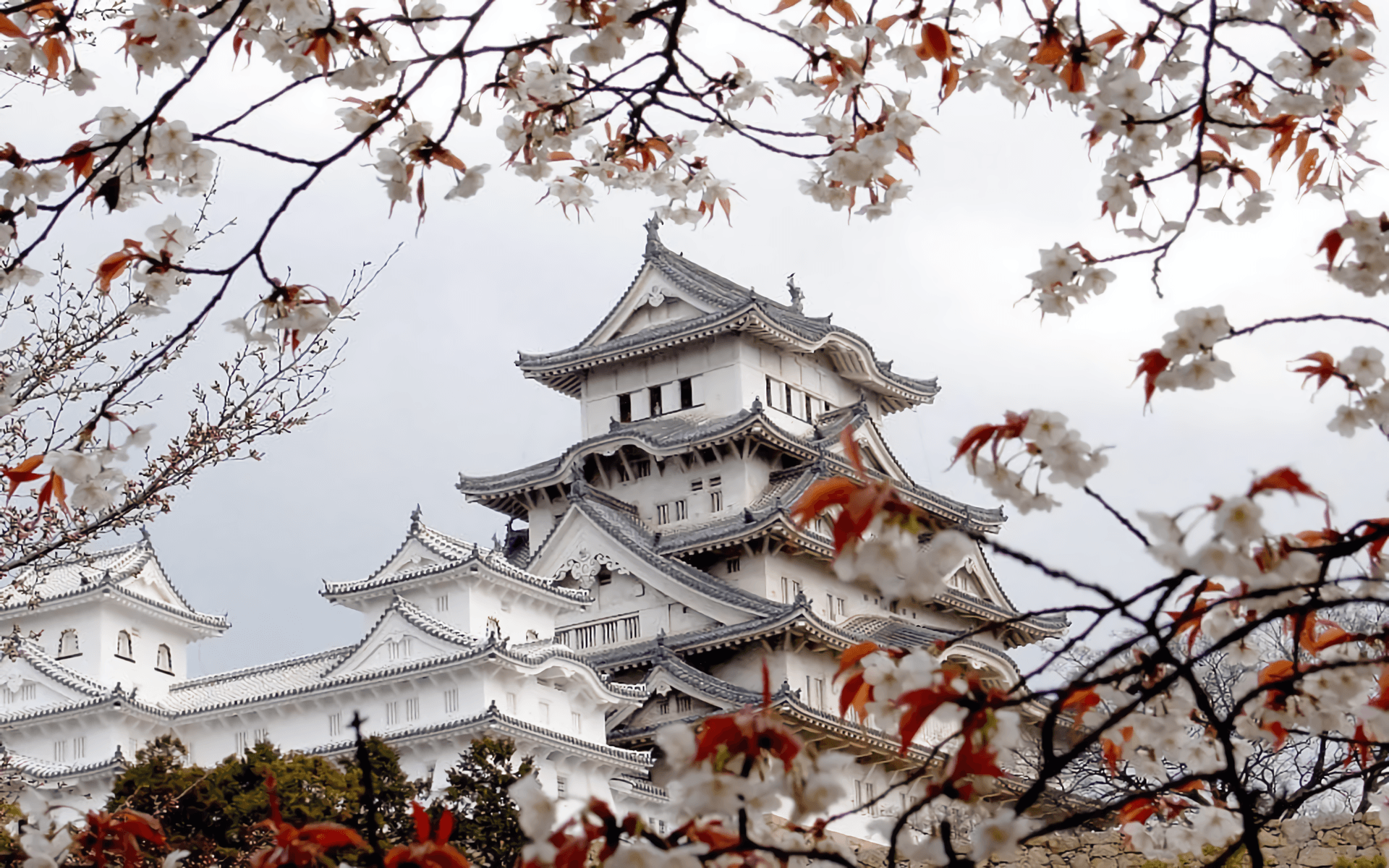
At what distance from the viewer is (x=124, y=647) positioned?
32.9 m

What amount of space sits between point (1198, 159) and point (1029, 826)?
2254 mm

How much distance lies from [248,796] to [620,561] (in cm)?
1473

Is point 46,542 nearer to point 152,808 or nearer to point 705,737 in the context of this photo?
point 705,737

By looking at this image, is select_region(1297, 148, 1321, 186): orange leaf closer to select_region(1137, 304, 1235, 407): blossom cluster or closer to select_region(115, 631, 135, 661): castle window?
select_region(1137, 304, 1235, 407): blossom cluster

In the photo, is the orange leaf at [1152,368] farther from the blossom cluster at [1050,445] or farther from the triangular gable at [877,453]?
the triangular gable at [877,453]

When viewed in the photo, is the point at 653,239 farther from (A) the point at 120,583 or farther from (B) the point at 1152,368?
(B) the point at 1152,368

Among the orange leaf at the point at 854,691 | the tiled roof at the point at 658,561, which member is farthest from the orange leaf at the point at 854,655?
the tiled roof at the point at 658,561

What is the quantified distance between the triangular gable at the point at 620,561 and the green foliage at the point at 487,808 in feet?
36.2

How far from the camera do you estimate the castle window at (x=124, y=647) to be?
3269 centimetres

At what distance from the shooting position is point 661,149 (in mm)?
6141

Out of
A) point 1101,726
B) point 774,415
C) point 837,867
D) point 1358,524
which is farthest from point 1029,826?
point 774,415

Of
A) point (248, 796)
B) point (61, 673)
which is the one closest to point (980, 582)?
point (61, 673)

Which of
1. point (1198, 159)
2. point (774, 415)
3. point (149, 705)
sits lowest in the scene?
point (1198, 159)

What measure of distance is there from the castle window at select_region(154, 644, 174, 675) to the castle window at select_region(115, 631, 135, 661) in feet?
2.46
